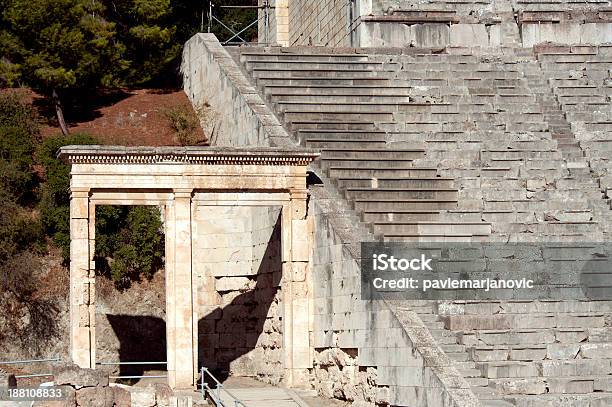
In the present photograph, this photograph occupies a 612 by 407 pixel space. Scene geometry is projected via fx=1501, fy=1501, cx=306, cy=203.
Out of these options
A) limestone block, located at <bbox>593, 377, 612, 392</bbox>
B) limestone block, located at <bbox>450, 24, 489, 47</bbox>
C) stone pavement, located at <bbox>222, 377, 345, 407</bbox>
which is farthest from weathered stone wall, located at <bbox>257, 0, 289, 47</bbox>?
limestone block, located at <bbox>593, 377, 612, 392</bbox>

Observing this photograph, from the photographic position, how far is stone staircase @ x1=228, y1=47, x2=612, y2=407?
2275 centimetres

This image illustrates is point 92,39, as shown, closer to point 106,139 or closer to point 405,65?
point 106,139

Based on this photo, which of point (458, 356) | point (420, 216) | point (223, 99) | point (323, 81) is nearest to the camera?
point (458, 356)

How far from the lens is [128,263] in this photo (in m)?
32.8

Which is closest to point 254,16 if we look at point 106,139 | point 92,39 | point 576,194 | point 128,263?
point 92,39

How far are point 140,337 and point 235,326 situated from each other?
90.6 inches

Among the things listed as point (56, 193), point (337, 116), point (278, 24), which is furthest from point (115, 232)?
point (278, 24)

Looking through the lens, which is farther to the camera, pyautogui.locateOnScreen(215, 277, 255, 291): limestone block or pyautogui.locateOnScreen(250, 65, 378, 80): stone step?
pyautogui.locateOnScreen(250, 65, 378, 80): stone step

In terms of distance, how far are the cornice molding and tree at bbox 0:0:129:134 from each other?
11.4 metres

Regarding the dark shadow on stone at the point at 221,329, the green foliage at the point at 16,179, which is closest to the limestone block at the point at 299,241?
the dark shadow on stone at the point at 221,329

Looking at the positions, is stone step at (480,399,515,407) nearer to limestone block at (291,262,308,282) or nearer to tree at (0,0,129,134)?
limestone block at (291,262,308,282)

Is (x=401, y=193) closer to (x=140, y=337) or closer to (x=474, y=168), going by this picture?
(x=474, y=168)

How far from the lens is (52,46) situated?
3800 cm

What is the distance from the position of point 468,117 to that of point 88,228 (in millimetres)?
8698
